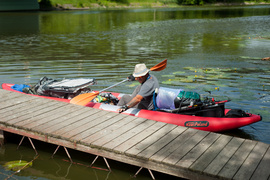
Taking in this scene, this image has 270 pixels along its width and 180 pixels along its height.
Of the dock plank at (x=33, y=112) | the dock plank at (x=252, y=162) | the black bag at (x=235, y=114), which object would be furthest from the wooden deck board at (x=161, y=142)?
the dock plank at (x=33, y=112)

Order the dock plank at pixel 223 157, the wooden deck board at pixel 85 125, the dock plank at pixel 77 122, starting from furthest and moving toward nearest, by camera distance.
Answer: the dock plank at pixel 77 122, the wooden deck board at pixel 85 125, the dock plank at pixel 223 157

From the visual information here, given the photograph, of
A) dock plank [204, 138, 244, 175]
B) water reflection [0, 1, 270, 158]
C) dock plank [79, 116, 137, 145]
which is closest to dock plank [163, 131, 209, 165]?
dock plank [204, 138, 244, 175]

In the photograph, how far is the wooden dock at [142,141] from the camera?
15.1ft

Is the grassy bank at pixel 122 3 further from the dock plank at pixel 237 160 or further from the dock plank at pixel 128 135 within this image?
the dock plank at pixel 237 160

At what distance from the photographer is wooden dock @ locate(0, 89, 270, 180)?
15.1 feet

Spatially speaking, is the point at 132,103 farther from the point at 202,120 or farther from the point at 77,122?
the point at 202,120

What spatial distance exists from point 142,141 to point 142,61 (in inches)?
315

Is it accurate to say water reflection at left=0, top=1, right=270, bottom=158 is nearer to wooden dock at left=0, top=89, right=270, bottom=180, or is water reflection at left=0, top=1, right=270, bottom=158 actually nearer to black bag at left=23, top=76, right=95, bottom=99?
wooden dock at left=0, top=89, right=270, bottom=180

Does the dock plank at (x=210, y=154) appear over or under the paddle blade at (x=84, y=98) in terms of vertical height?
under

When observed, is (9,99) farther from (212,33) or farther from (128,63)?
(212,33)

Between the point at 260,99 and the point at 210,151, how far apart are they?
3.97 m

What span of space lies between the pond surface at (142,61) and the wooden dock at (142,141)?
504 millimetres

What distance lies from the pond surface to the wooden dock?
504 millimetres

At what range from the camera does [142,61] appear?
13.1 m
